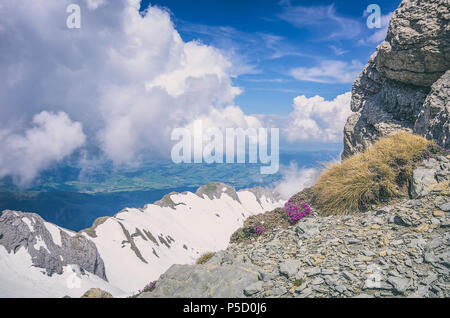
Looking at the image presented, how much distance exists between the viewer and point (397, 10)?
12703 millimetres

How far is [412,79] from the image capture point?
41.4ft

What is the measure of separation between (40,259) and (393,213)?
81715 mm

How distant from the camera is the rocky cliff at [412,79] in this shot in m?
10.8

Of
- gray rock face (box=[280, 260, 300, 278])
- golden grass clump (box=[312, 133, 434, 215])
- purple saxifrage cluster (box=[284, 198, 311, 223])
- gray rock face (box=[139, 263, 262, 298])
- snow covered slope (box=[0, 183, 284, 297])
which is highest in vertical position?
golden grass clump (box=[312, 133, 434, 215])

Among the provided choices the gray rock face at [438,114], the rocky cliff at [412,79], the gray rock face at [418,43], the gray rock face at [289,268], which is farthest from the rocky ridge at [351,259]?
the gray rock face at [418,43]

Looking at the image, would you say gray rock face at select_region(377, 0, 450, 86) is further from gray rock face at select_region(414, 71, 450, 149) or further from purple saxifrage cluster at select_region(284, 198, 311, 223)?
purple saxifrage cluster at select_region(284, 198, 311, 223)

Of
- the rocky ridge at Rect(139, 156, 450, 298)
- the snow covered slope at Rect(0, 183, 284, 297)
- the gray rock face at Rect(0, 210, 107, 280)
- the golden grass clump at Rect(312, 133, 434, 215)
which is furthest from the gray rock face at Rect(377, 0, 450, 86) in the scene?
the gray rock face at Rect(0, 210, 107, 280)

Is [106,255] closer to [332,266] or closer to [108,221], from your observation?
[108,221]

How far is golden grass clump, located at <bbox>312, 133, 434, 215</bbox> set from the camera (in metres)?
9.45

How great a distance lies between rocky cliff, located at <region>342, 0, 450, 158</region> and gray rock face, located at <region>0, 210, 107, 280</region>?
259ft

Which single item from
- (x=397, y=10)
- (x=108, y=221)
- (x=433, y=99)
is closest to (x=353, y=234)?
(x=433, y=99)

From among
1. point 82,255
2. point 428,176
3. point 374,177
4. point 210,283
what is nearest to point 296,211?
point 374,177

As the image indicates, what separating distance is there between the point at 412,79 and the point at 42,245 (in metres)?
89.2
